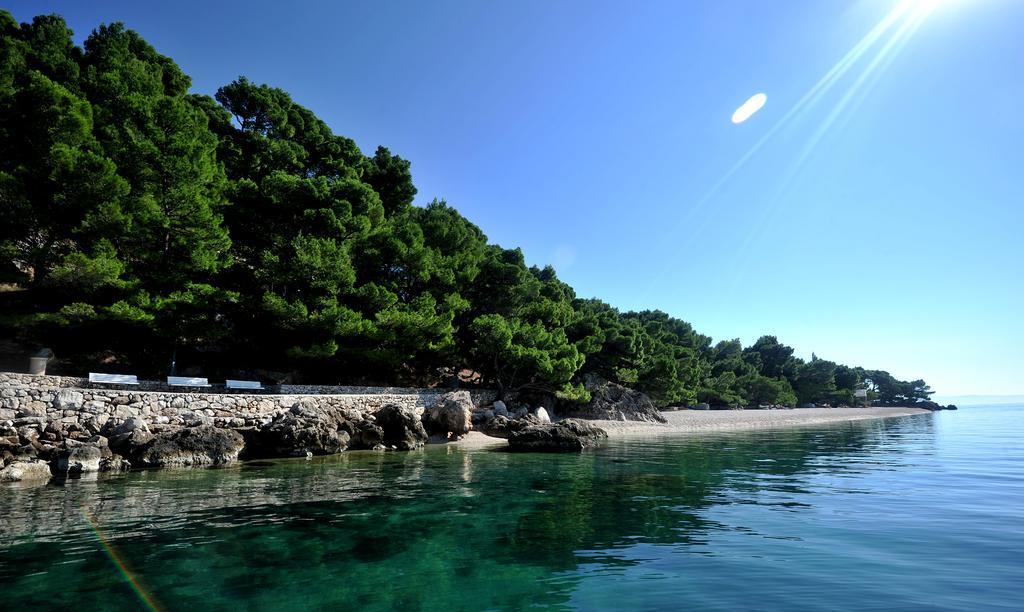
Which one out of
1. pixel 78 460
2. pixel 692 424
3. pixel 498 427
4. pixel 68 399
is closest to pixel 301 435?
pixel 78 460

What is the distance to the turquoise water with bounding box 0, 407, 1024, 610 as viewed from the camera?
19.1ft

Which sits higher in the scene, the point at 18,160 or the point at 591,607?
the point at 18,160

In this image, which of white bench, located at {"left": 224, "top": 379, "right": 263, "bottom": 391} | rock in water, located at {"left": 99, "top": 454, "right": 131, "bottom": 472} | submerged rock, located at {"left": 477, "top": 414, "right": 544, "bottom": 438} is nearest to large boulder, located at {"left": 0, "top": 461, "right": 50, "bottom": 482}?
rock in water, located at {"left": 99, "top": 454, "right": 131, "bottom": 472}

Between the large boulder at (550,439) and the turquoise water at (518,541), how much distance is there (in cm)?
898

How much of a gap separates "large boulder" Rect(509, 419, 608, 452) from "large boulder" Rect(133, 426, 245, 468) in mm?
12984

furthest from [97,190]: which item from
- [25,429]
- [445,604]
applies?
[445,604]

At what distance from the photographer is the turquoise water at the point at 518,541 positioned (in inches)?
229

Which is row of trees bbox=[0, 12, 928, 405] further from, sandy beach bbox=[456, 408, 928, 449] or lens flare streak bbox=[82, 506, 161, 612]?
lens flare streak bbox=[82, 506, 161, 612]

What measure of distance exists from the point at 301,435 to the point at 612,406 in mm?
32622

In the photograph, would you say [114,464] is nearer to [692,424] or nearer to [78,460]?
[78,460]

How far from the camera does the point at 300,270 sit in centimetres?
2928

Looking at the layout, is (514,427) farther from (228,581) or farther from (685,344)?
(685,344)

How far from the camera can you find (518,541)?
8320mm

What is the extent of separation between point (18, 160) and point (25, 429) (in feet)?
74.5
